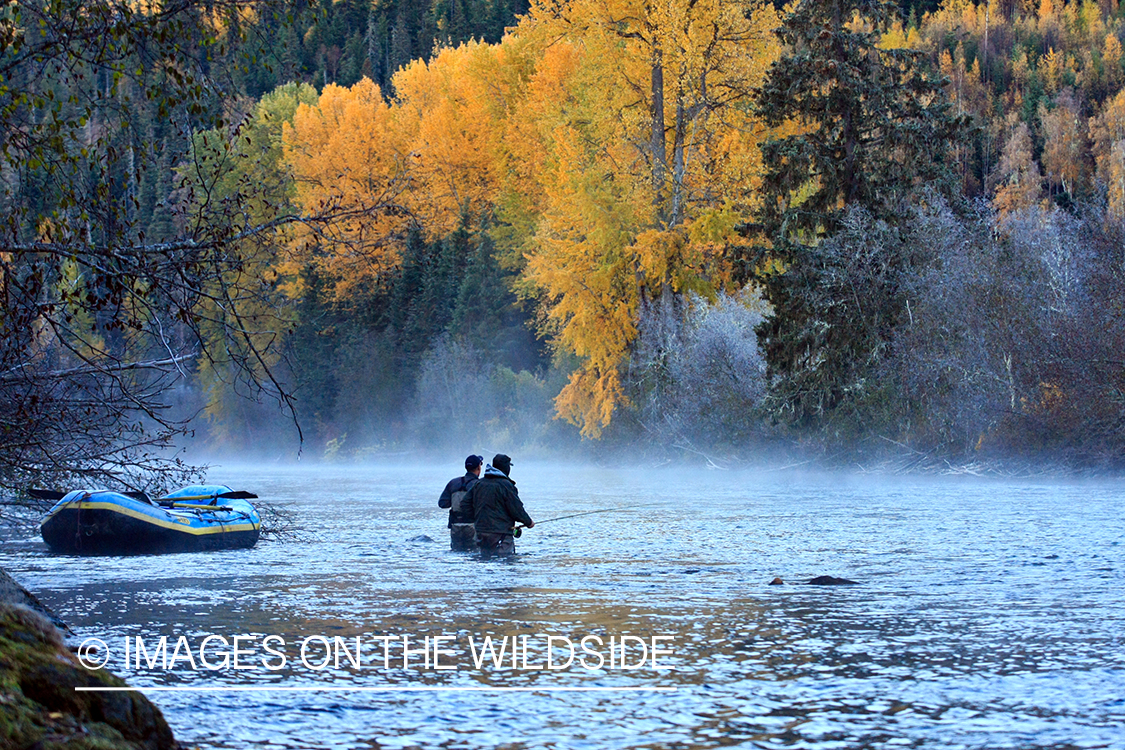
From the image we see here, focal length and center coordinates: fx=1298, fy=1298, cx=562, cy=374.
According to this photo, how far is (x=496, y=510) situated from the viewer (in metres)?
15.3

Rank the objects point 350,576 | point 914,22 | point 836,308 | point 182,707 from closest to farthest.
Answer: point 182,707 → point 350,576 → point 836,308 → point 914,22

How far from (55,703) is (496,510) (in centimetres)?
1048

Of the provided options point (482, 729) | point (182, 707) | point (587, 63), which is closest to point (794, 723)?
point (482, 729)

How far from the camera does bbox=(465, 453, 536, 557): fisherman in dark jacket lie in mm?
15266

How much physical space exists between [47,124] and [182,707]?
3.60m

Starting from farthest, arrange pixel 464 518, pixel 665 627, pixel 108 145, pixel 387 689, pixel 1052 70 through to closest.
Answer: pixel 1052 70 → pixel 464 518 → pixel 665 627 → pixel 108 145 → pixel 387 689

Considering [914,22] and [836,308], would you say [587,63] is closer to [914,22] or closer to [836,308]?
[836,308]

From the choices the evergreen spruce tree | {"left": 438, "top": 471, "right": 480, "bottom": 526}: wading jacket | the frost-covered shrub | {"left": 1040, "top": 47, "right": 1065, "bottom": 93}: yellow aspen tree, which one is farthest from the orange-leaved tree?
{"left": 1040, "top": 47, "right": 1065, "bottom": 93}: yellow aspen tree

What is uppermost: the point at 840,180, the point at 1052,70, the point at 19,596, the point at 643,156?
the point at 1052,70

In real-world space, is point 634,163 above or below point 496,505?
above

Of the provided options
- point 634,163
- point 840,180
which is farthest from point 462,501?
point 634,163

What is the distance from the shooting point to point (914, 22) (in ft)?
316

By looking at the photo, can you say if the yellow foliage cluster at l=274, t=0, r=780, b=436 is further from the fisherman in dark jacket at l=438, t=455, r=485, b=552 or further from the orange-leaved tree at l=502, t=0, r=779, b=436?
the fisherman in dark jacket at l=438, t=455, r=485, b=552

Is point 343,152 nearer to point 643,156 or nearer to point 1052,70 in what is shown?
point 643,156
